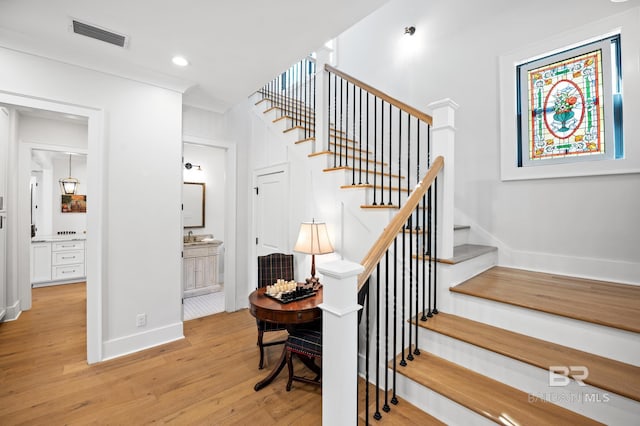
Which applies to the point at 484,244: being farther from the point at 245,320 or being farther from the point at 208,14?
the point at 208,14

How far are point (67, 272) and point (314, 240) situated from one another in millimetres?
5492

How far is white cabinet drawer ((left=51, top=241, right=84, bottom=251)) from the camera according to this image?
513 centimetres

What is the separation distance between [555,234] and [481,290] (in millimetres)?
1226

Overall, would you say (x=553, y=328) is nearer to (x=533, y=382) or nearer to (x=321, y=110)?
(x=533, y=382)

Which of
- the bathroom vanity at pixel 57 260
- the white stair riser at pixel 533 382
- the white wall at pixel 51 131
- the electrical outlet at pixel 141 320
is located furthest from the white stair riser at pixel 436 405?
the bathroom vanity at pixel 57 260

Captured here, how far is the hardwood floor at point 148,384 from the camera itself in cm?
192

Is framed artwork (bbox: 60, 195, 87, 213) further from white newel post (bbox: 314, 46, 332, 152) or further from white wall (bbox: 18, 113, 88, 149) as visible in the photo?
white newel post (bbox: 314, 46, 332, 152)

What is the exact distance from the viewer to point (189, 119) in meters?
3.63

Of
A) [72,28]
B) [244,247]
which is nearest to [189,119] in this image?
[72,28]

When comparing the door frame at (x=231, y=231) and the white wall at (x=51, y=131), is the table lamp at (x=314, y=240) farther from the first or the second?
the white wall at (x=51, y=131)

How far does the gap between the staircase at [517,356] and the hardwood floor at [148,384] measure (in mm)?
812

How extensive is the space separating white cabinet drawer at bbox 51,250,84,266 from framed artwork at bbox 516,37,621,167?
7.23 meters

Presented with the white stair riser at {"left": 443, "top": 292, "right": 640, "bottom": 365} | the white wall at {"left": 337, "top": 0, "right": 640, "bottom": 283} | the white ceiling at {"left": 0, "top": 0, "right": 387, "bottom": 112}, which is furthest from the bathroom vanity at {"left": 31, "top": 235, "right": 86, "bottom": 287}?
the white stair riser at {"left": 443, "top": 292, "right": 640, "bottom": 365}

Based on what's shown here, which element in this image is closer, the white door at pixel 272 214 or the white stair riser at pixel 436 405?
the white stair riser at pixel 436 405
